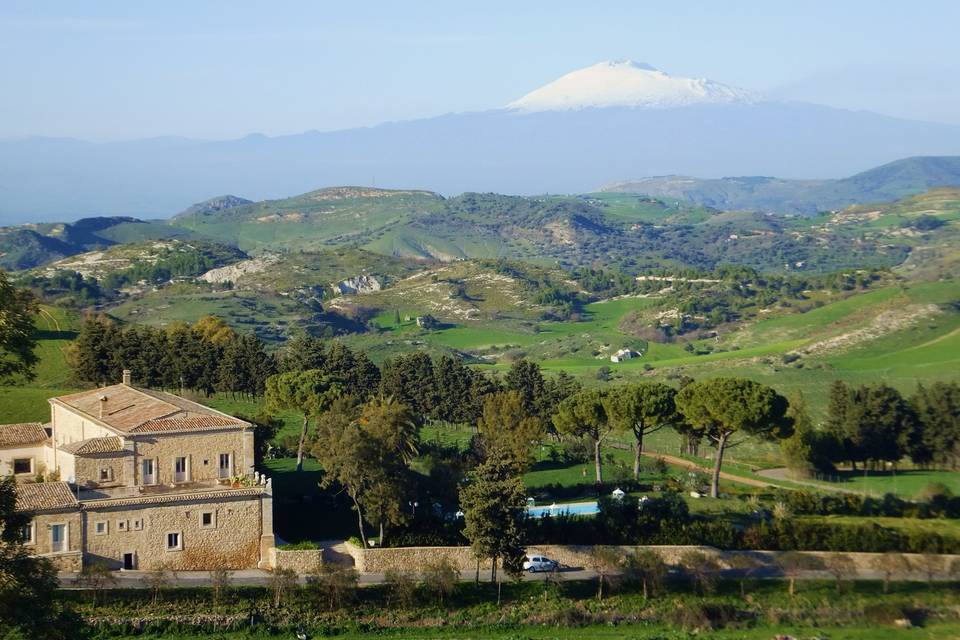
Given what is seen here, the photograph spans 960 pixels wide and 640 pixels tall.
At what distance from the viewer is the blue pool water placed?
1375 inches

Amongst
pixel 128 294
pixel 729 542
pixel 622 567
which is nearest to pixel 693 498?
pixel 729 542

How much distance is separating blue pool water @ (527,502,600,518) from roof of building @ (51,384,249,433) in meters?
9.29

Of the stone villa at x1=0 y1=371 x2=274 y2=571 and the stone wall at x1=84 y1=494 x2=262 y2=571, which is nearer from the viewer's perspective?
the stone villa at x1=0 y1=371 x2=274 y2=571

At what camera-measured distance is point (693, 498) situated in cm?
3812

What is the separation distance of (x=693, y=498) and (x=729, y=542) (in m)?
4.45

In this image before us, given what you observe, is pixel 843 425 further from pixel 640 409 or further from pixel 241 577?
pixel 241 577

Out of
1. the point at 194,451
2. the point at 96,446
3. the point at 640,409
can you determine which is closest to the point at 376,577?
the point at 194,451

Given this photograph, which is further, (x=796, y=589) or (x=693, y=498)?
(x=693, y=498)

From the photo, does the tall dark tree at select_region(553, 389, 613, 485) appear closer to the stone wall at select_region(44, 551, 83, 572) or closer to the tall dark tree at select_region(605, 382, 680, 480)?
the tall dark tree at select_region(605, 382, 680, 480)

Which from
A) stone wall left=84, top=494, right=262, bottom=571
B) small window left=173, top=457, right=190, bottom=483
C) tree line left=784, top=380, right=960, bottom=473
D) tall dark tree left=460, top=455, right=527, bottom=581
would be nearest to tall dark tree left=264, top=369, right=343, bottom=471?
small window left=173, top=457, right=190, bottom=483

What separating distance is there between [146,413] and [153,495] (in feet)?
10.0

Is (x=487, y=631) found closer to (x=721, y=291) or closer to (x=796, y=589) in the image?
(x=796, y=589)

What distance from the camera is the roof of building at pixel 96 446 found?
3014 centimetres

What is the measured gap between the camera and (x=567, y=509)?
3578cm
